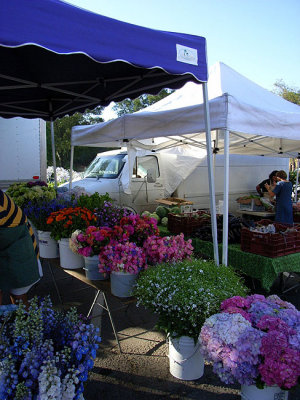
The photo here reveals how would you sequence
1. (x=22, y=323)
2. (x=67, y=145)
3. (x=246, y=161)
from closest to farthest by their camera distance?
(x=22, y=323) → (x=246, y=161) → (x=67, y=145)

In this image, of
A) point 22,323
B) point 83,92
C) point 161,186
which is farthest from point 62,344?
point 161,186

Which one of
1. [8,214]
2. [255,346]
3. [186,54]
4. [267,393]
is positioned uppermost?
[186,54]

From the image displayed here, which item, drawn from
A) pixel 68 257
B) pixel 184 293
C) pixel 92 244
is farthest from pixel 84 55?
pixel 184 293

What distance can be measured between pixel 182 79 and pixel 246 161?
301 inches

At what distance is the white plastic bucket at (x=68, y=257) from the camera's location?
3.12m

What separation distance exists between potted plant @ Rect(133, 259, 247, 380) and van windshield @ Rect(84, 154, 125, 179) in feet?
20.1

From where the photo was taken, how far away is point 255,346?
1705 mm

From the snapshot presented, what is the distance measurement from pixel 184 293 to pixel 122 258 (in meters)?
0.56

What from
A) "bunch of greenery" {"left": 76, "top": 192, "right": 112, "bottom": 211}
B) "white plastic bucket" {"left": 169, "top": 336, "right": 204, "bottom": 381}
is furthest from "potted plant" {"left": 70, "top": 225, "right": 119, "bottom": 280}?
"white plastic bucket" {"left": 169, "top": 336, "right": 204, "bottom": 381}

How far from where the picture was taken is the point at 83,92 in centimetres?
460

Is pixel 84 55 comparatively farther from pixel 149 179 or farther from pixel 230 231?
pixel 149 179

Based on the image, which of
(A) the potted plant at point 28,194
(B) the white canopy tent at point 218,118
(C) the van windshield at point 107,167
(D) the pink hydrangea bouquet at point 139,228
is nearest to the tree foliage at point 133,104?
(C) the van windshield at point 107,167

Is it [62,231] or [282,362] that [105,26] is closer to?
[62,231]

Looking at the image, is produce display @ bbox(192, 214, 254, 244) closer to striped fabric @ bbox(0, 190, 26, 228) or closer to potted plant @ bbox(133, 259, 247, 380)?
potted plant @ bbox(133, 259, 247, 380)
